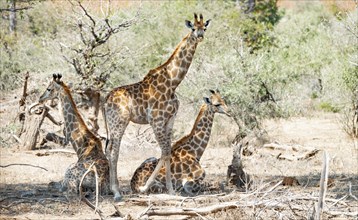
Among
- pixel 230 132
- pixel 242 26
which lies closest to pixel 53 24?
pixel 242 26

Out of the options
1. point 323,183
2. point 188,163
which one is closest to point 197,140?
point 188,163

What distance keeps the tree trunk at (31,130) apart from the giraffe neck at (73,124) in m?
4.13

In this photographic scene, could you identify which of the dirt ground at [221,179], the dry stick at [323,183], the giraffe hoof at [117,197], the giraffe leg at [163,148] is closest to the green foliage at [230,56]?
the dirt ground at [221,179]

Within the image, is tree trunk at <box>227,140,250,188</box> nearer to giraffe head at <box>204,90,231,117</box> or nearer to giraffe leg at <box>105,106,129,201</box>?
giraffe head at <box>204,90,231,117</box>

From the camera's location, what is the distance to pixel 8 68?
19.5 metres

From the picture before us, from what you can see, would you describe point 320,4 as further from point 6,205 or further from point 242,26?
point 6,205

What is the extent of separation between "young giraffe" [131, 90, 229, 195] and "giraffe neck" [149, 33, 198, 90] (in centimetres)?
77

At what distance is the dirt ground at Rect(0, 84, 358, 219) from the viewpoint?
23.3ft

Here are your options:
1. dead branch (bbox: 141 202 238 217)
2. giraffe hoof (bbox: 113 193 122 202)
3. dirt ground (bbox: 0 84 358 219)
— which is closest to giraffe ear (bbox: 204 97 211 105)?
dirt ground (bbox: 0 84 358 219)

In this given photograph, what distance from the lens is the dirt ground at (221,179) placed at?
7.09 metres

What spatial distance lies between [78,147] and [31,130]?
177 inches

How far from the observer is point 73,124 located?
9.68 meters

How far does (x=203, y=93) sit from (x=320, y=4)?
26.8m

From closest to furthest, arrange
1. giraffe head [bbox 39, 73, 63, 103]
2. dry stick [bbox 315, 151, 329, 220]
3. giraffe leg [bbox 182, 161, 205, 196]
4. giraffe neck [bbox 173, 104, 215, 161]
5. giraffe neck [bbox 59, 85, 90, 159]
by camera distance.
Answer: dry stick [bbox 315, 151, 329, 220]
giraffe leg [bbox 182, 161, 205, 196]
giraffe neck [bbox 59, 85, 90, 159]
giraffe head [bbox 39, 73, 63, 103]
giraffe neck [bbox 173, 104, 215, 161]
